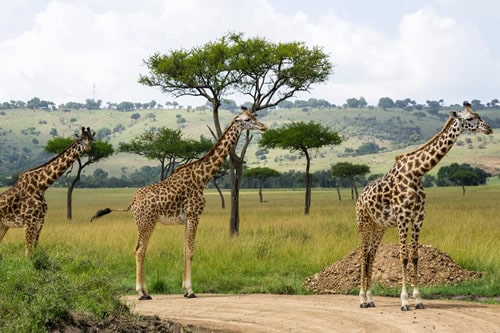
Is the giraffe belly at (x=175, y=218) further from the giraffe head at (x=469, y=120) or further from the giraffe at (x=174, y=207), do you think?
the giraffe head at (x=469, y=120)

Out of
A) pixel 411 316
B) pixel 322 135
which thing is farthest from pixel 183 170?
pixel 322 135

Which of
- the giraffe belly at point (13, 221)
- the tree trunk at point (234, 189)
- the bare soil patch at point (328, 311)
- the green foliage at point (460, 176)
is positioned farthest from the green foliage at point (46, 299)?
the green foliage at point (460, 176)

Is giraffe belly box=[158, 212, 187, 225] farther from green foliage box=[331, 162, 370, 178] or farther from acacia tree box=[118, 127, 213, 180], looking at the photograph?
green foliage box=[331, 162, 370, 178]

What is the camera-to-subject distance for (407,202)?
13.5m

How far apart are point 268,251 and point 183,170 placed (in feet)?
16.6

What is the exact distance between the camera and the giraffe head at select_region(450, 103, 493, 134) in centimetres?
1383

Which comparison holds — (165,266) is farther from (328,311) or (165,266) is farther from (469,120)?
(469,120)

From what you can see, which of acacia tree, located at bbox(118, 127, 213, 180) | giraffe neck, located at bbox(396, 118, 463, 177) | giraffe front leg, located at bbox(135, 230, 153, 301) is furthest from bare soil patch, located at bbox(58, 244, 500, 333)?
acacia tree, located at bbox(118, 127, 213, 180)

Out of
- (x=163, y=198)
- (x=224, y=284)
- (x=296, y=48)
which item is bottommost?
(x=224, y=284)

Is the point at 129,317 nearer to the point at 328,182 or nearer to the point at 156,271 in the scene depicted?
the point at 156,271

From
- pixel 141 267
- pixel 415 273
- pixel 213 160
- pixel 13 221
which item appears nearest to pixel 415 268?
pixel 415 273

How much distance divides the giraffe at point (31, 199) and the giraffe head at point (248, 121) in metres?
3.42

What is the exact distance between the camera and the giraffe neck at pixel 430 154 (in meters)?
13.7

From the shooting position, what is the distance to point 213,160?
16.6m
